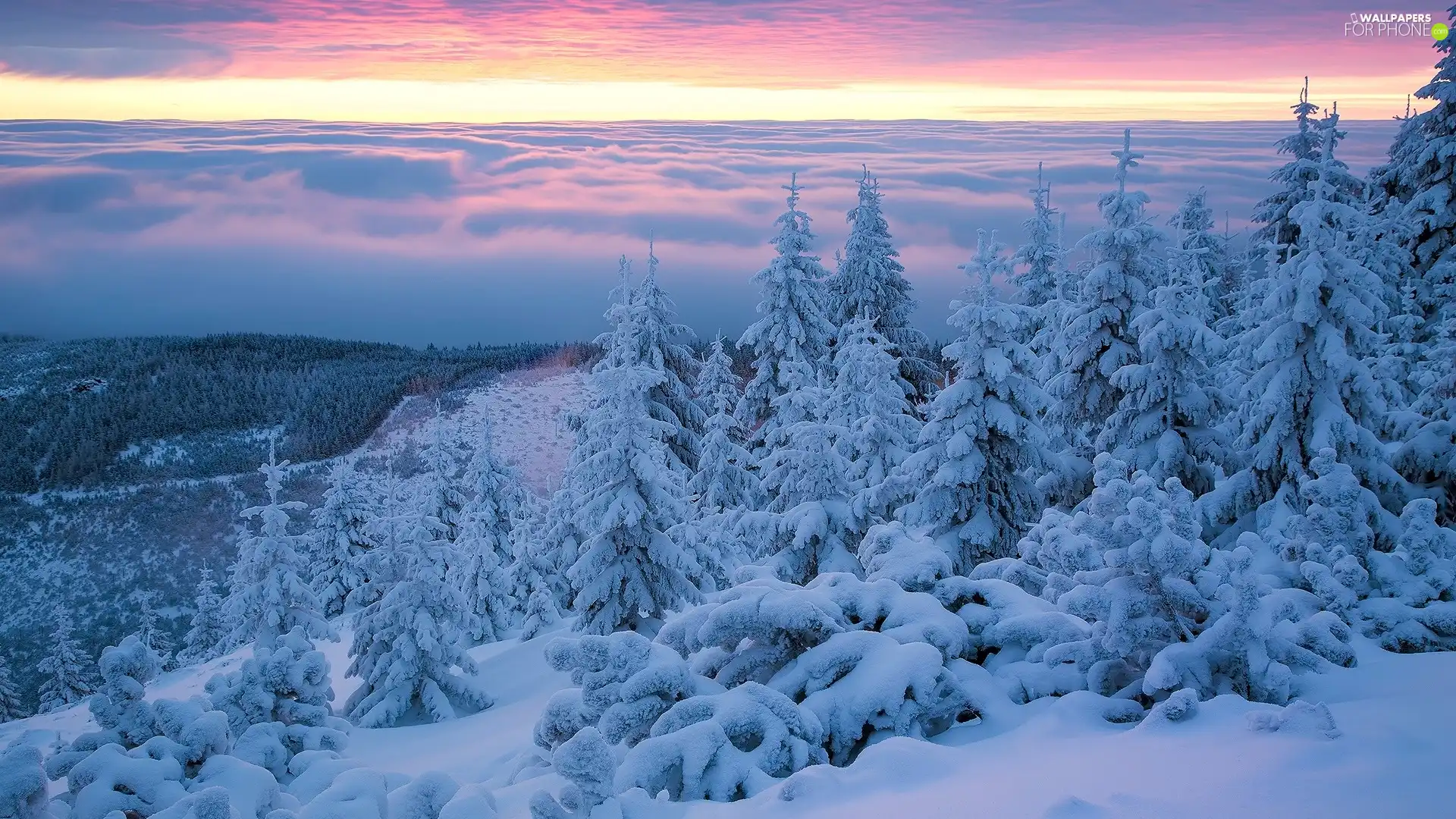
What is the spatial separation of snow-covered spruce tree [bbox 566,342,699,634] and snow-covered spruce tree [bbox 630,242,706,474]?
18.1ft

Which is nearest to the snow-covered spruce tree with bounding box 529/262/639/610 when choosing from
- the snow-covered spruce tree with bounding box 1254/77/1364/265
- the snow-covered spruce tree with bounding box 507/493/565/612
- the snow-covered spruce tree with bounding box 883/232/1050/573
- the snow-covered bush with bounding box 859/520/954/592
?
the snow-covered spruce tree with bounding box 507/493/565/612

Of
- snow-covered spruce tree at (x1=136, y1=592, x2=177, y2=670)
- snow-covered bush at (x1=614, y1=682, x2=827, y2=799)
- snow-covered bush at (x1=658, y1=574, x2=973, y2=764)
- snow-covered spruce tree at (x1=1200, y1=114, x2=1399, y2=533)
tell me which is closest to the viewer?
snow-covered bush at (x1=614, y1=682, x2=827, y2=799)

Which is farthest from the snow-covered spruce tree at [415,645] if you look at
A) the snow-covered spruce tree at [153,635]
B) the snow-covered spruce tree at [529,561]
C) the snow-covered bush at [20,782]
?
the snow-covered bush at [20,782]

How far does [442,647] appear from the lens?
1755 centimetres

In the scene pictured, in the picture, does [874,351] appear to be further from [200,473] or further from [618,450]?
[200,473]

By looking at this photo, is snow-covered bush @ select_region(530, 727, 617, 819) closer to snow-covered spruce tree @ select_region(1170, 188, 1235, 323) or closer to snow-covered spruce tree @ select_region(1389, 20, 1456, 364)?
snow-covered spruce tree @ select_region(1389, 20, 1456, 364)

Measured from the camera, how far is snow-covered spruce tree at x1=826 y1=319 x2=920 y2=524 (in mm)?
17844

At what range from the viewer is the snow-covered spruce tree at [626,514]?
18.6 m

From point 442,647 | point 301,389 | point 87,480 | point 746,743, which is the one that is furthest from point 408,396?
point 746,743

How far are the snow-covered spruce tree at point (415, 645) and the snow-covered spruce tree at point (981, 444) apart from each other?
9.99 meters

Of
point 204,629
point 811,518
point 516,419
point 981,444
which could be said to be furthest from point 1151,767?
point 516,419

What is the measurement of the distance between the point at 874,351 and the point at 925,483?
4.39 m

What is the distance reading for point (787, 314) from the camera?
27797 mm

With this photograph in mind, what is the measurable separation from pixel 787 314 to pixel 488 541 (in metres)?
14.3
